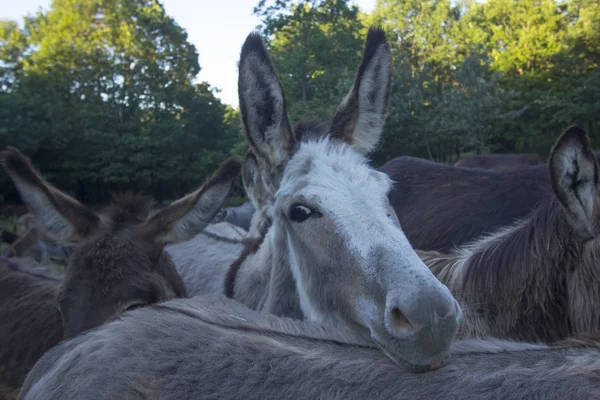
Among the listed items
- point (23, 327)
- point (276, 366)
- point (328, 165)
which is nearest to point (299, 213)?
point (328, 165)

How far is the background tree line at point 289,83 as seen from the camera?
26.5 m

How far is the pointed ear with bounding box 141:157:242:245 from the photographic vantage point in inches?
133

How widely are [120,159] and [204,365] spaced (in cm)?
3437

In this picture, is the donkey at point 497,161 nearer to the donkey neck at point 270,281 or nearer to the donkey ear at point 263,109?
the donkey neck at point 270,281

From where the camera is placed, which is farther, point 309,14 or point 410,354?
point 309,14

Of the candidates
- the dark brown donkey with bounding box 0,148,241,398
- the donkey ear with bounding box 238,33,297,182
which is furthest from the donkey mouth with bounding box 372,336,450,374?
the dark brown donkey with bounding box 0,148,241,398

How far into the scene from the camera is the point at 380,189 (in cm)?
274

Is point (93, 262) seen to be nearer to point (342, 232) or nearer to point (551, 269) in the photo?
point (342, 232)

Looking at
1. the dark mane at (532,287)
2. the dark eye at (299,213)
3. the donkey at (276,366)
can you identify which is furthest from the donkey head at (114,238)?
the dark mane at (532,287)

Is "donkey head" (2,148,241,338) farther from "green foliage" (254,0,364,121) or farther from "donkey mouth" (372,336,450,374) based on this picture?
"green foliage" (254,0,364,121)

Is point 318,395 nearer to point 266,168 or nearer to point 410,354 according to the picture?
point 410,354

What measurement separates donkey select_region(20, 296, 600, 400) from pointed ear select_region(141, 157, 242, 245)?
1.59 meters


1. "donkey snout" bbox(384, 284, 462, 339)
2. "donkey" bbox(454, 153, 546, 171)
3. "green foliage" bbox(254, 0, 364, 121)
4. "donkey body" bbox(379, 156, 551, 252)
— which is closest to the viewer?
"donkey snout" bbox(384, 284, 462, 339)

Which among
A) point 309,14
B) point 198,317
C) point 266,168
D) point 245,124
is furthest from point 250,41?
point 309,14
